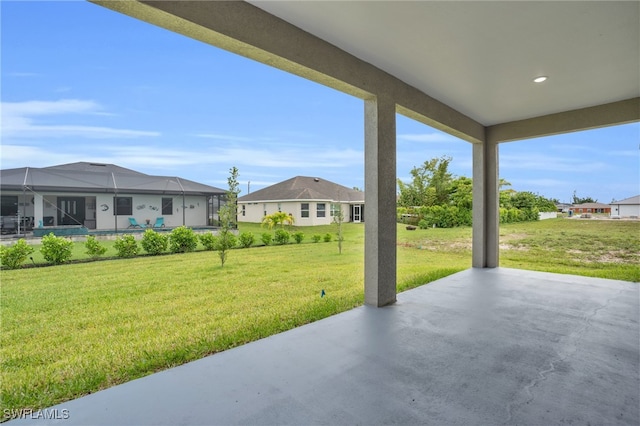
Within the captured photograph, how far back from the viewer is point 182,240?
4.39 meters

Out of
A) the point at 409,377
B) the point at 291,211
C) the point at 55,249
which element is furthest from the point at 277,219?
the point at 409,377

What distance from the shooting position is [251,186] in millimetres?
4453

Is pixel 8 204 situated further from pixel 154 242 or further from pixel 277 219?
pixel 277 219

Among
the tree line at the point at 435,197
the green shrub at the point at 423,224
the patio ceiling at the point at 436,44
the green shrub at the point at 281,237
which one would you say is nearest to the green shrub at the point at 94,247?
the green shrub at the point at 281,237

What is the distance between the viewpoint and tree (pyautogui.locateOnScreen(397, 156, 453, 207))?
819 centimetres

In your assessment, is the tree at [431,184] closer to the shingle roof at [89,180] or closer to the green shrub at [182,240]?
the green shrub at [182,240]

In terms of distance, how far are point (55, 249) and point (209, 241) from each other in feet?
5.70

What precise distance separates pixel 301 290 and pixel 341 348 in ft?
7.16

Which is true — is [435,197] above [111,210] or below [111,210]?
above

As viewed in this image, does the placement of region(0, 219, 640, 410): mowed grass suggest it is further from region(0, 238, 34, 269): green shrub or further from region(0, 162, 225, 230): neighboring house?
region(0, 162, 225, 230): neighboring house

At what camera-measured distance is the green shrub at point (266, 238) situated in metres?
5.29

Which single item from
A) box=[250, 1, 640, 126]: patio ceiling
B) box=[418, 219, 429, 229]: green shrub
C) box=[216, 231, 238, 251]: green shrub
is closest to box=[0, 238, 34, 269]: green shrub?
box=[216, 231, 238, 251]: green shrub

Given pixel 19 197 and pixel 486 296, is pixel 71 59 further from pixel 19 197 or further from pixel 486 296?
pixel 486 296

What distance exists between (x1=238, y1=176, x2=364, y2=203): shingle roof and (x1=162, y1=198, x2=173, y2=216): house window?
36.2 inches
